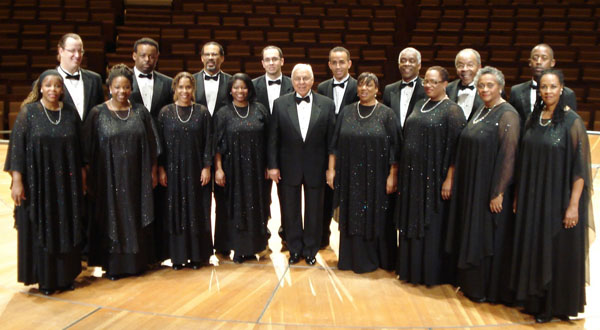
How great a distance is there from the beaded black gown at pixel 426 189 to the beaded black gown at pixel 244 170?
0.91 metres

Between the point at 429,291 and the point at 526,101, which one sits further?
the point at 526,101

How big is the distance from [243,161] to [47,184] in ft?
3.88

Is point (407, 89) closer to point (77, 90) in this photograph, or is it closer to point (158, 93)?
point (158, 93)

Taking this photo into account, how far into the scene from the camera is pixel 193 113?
380cm

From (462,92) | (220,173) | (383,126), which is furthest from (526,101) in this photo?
(220,173)

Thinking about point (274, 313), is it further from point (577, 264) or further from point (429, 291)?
point (577, 264)

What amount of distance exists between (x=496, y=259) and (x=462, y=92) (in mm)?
1146

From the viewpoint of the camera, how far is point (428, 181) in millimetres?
3611

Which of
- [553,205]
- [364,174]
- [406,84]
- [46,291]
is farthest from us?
[406,84]

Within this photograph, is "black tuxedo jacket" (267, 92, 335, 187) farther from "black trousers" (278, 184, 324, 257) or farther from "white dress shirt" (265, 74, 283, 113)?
"white dress shirt" (265, 74, 283, 113)

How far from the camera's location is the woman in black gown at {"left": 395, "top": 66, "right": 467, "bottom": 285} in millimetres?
3545

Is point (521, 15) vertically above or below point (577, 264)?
above

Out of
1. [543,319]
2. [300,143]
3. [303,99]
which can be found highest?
[303,99]

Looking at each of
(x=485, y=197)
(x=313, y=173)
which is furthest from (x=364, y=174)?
(x=485, y=197)
